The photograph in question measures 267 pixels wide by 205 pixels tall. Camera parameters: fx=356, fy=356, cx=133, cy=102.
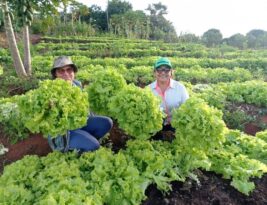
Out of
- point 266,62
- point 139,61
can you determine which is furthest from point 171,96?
point 266,62

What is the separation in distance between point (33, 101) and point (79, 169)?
38.5 inches

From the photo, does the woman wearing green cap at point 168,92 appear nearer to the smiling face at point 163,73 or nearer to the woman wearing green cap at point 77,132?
the smiling face at point 163,73

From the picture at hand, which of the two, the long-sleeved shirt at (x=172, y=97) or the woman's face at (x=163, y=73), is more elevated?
the woman's face at (x=163, y=73)

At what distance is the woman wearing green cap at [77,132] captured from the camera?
4.44m

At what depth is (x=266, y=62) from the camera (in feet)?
50.2

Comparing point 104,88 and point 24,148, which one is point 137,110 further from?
point 24,148

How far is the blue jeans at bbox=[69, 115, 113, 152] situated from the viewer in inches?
175

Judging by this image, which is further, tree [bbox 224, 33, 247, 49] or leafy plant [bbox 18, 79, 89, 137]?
tree [bbox 224, 33, 247, 49]

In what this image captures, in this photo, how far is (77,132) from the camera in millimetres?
4484

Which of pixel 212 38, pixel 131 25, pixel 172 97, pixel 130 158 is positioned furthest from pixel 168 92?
pixel 212 38

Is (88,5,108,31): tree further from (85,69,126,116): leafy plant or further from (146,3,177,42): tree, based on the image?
(85,69,126,116): leafy plant

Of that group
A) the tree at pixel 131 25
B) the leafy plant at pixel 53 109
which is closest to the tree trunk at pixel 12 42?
the leafy plant at pixel 53 109

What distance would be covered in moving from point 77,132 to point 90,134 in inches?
10.1

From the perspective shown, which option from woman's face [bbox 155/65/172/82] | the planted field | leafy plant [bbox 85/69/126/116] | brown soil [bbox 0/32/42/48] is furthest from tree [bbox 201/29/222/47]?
leafy plant [bbox 85/69/126/116]
